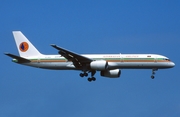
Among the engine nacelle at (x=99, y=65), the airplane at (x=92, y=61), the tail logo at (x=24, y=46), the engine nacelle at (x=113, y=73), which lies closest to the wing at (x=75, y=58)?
the airplane at (x=92, y=61)

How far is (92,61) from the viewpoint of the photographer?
82.4 metres

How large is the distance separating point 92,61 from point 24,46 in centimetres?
1387

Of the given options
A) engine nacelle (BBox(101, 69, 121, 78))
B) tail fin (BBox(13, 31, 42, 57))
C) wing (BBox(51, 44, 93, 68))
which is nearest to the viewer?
wing (BBox(51, 44, 93, 68))

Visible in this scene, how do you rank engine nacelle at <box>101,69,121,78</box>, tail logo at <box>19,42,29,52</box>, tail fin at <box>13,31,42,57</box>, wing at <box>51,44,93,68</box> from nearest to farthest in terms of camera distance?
wing at <box>51,44,93,68</box>
engine nacelle at <box>101,69,121,78</box>
tail fin at <box>13,31,42,57</box>
tail logo at <box>19,42,29,52</box>

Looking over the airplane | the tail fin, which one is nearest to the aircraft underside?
the airplane

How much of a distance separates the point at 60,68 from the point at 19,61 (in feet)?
23.5

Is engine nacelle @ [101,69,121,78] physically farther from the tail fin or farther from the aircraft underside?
the tail fin

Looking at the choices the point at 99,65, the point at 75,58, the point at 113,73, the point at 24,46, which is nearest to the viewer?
the point at 99,65

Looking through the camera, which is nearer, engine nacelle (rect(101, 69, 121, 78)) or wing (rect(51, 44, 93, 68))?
wing (rect(51, 44, 93, 68))

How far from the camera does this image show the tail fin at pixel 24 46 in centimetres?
8862

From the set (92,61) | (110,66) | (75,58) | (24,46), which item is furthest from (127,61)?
(24,46)

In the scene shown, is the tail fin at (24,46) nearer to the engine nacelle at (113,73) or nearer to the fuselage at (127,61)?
the fuselage at (127,61)

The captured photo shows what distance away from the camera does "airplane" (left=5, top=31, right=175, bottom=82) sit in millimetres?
81000

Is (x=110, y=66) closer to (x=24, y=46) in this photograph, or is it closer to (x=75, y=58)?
(x=75, y=58)
